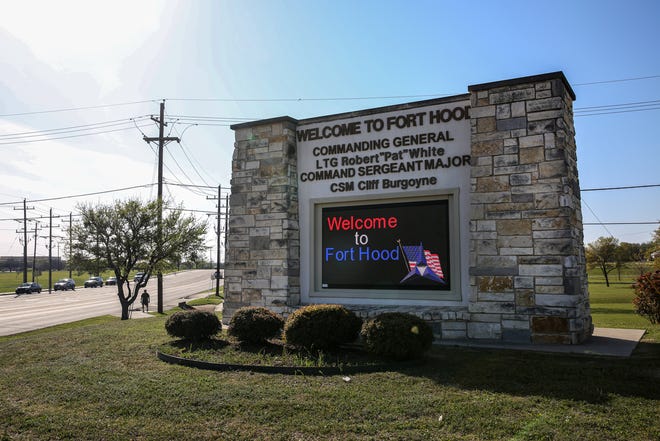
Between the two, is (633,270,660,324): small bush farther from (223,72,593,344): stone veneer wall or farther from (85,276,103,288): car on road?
(85,276,103,288): car on road

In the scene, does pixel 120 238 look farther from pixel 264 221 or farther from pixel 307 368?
pixel 307 368

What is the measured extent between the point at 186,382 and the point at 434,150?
741 centimetres

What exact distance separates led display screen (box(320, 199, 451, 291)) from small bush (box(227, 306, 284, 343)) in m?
2.88

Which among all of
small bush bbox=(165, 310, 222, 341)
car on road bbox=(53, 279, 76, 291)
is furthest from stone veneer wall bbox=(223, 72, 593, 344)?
car on road bbox=(53, 279, 76, 291)

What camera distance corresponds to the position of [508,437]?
4.89 metres

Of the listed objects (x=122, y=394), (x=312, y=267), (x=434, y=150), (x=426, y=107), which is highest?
(x=426, y=107)

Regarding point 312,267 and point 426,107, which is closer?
point 426,107

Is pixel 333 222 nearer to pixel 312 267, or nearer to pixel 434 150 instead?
pixel 312 267

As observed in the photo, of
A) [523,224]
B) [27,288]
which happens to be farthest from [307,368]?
[27,288]

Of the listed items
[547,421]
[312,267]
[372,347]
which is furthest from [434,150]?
[547,421]

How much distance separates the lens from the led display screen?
37.3 ft

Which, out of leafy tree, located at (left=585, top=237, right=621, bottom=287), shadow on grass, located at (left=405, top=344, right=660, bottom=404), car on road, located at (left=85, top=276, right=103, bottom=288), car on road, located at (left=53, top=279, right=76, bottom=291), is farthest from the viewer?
car on road, located at (left=85, top=276, right=103, bottom=288)

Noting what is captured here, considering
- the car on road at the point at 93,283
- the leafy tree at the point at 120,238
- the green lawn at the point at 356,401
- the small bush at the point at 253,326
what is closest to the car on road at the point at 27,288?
the car on road at the point at 93,283

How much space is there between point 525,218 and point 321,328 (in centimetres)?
473
